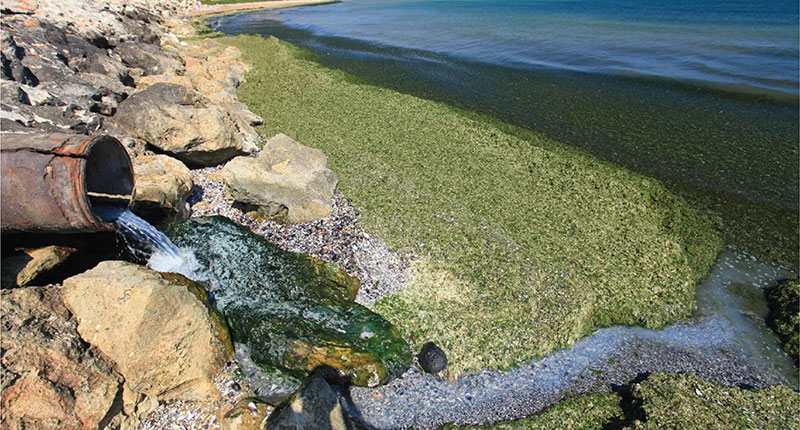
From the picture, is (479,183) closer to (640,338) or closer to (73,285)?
(640,338)

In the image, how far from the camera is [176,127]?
1091cm

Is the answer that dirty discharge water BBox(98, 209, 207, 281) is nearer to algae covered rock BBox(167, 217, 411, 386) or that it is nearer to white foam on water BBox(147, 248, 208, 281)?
white foam on water BBox(147, 248, 208, 281)

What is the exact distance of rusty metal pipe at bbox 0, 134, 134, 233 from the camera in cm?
552

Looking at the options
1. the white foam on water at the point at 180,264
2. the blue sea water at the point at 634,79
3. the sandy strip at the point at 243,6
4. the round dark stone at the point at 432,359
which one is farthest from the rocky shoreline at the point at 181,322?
the sandy strip at the point at 243,6

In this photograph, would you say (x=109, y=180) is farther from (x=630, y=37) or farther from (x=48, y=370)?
(x=630, y=37)

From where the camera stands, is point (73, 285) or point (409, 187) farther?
point (409, 187)

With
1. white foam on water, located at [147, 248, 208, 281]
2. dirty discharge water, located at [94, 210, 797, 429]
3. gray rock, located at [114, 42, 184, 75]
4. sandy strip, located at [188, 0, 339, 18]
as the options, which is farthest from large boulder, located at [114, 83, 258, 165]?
sandy strip, located at [188, 0, 339, 18]

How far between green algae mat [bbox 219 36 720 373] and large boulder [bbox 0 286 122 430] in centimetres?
446

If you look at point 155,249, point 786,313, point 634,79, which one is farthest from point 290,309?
point 634,79

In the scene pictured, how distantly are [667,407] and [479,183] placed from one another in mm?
6936

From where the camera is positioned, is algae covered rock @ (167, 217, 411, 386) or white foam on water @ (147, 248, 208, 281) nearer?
algae covered rock @ (167, 217, 411, 386)

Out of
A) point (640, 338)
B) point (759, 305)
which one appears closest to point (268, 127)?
point (640, 338)

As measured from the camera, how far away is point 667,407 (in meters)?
6.21

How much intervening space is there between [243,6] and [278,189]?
71.0m
